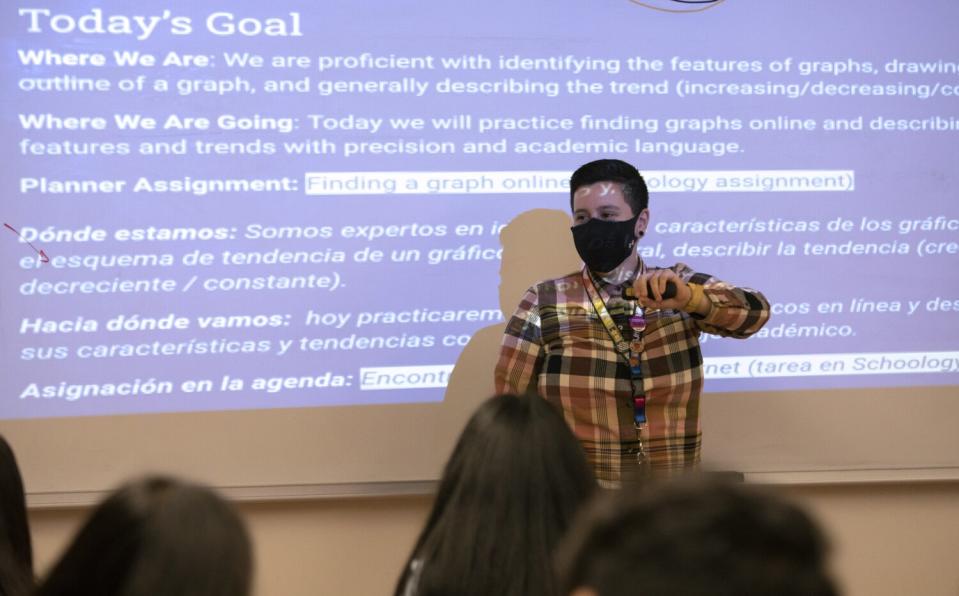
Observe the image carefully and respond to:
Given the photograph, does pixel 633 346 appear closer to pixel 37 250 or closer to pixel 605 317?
pixel 605 317

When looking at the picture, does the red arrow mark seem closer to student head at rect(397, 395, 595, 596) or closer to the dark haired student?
the dark haired student

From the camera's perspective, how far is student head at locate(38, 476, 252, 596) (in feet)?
2.92

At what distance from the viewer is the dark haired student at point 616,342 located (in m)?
2.20

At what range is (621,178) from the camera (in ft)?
7.51

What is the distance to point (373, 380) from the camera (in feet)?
8.96

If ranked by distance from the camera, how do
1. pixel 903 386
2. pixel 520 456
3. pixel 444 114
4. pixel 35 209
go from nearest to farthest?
pixel 520 456
pixel 35 209
pixel 444 114
pixel 903 386

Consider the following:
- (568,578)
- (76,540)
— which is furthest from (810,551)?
(76,540)

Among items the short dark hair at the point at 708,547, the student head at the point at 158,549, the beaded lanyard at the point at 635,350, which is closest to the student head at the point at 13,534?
the student head at the point at 158,549

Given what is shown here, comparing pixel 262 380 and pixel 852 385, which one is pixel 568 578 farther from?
pixel 852 385

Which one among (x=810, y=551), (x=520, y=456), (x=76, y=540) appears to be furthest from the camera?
(x=520, y=456)

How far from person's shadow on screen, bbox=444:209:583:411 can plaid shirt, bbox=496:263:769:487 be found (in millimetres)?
461

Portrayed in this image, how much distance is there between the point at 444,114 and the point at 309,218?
0.54m

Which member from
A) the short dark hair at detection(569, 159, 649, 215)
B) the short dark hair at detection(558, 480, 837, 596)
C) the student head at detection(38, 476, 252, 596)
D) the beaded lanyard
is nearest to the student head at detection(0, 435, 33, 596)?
the student head at detection(38, 476, 252, 596)

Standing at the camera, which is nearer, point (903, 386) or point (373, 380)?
point (373, 380)
